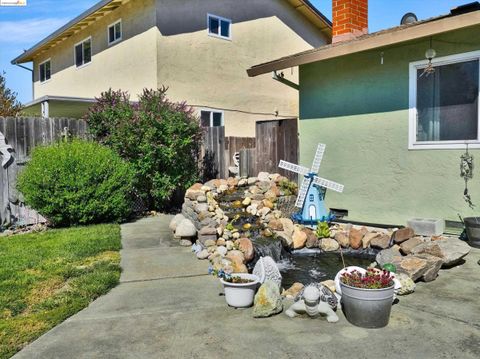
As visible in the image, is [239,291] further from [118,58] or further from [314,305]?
[118,58]

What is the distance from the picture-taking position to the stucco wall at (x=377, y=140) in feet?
22.9

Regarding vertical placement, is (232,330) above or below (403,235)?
below

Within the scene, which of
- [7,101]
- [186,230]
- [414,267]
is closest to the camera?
[414,267]

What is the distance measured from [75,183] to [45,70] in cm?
1424

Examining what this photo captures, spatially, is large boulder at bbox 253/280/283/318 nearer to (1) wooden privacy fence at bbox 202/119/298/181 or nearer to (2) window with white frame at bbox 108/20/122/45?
(1) wooden privacy fence at bbox 202/119/298/181

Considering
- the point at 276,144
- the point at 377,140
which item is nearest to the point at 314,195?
the point at 377,140

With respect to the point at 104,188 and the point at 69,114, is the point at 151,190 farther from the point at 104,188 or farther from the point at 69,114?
the point at 69,114

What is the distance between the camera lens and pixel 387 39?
6.99m

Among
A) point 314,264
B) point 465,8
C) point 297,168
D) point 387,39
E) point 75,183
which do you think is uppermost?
point 465,8

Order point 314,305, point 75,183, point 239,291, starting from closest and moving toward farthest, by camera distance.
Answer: point 314,305 → point 239,291 → point 75,183

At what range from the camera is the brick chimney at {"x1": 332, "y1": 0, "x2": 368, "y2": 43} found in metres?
8.99

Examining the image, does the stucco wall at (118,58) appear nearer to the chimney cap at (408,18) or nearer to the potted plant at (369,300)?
the chimney cap at (408,18)

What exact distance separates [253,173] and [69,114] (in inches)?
277

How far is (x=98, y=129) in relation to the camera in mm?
9688
